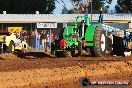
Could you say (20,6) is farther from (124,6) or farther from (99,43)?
(99,43)

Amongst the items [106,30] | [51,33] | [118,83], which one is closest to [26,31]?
[51,33]

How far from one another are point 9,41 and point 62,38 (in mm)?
10109

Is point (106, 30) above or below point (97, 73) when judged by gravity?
above

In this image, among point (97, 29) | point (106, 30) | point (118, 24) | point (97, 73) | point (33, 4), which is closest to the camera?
A: point (97, 73)

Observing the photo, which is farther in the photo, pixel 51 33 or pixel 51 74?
pixel 51 33

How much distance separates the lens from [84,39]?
2220 cm

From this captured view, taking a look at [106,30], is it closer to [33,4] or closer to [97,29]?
[97,29]

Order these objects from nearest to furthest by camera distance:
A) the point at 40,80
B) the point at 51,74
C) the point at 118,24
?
the point at 40,80, the point at 51,74, the point at 118,24

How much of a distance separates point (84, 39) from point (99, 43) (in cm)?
77

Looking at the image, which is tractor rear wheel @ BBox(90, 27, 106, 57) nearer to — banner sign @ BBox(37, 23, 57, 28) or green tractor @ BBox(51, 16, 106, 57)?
green tractor @ BBox(51, 16, 106, 57)

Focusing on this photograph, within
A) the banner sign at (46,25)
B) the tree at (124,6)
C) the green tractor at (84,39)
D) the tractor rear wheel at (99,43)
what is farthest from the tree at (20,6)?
the tractor rear wheel at (99,43)

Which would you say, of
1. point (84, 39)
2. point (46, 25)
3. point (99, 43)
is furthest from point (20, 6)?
point (99, 43)

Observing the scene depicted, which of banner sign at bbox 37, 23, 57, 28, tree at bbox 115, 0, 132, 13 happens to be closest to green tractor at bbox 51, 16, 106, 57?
banner sign at bbox 37, 23, 57, 28

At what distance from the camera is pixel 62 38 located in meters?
22.6
